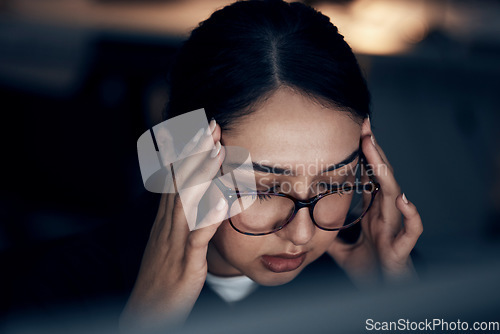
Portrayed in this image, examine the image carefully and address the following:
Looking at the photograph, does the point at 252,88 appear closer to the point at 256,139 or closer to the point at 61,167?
the point at 256,139

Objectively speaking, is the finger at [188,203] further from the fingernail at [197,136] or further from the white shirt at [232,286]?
the white shirt at [232,286]

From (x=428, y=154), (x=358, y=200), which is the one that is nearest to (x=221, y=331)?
(x=358, y=200)

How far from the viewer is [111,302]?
77 cm

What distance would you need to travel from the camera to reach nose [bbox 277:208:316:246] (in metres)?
0.65

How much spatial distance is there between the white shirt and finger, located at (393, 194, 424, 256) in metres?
0.30

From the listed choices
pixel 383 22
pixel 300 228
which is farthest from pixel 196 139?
pixel 383 22

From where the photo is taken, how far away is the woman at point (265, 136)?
0.62 m

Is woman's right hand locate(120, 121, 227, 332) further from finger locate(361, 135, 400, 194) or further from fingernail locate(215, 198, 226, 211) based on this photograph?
finger locate(361, 135, 400, 194)

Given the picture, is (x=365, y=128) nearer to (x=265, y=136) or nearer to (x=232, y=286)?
(x=265, y=136)

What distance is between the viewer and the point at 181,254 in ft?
2.13

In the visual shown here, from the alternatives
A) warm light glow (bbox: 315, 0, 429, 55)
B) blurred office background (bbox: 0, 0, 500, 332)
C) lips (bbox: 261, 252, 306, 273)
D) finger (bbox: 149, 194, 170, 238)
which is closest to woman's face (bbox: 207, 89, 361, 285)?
lips (bbox: 261, 252, 306, 273)

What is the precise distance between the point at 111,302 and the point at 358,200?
0.54 m

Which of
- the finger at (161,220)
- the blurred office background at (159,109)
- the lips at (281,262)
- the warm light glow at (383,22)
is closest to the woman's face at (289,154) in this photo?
the lips at (281,262)

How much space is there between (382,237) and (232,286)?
328mm
